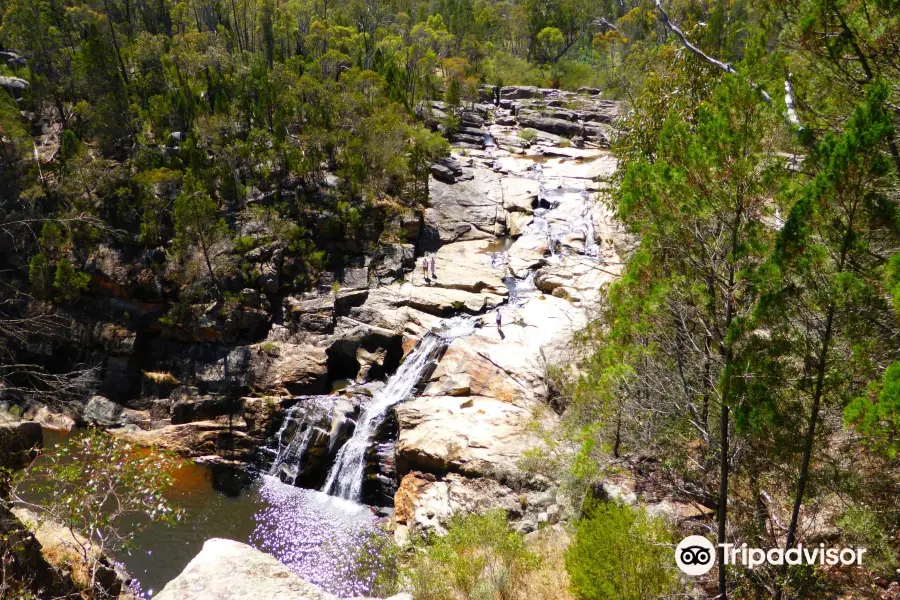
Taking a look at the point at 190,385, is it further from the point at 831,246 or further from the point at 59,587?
the point at 831,246

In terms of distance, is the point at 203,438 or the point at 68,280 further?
the point at 68,280

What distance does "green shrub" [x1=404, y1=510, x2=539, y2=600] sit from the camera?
941cm

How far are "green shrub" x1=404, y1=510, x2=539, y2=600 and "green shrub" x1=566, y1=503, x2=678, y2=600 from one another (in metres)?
1.73

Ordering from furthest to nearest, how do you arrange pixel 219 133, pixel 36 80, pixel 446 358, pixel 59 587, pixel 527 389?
1. pixel 36 80
2. pixel 219 133
3. pixel 446 358
4. pixel 527 389
5. pixel 59 587

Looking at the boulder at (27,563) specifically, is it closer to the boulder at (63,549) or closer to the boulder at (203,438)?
the boulder at (63,549)

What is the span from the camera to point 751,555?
746 cm

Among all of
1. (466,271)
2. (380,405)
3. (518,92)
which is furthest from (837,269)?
(518,92)

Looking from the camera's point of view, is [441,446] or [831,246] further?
[441,446]

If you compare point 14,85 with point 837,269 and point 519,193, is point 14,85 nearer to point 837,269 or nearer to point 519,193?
point 519,193

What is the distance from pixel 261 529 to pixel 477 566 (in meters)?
11.9

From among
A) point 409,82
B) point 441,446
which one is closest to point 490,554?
point 441,446

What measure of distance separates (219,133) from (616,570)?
3960 centimetres

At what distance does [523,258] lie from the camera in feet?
101

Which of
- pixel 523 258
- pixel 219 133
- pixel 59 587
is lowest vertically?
pixel 523 258
